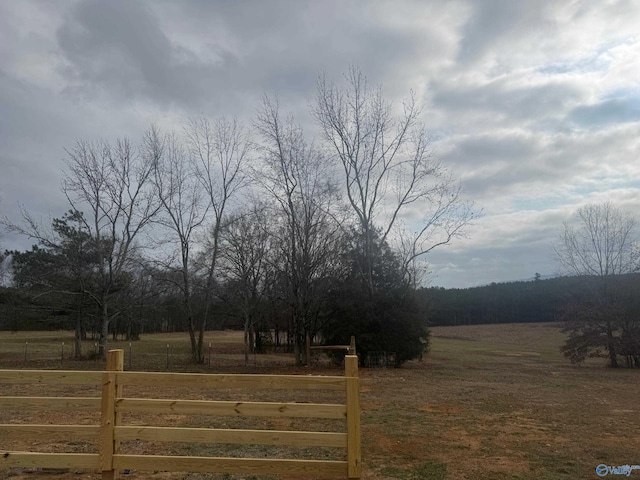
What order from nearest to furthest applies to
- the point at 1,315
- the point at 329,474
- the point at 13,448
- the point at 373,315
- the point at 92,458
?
the point at 329,474, the point at 92,458, the point at 13,448, the point at 373,315, the point at 1,315

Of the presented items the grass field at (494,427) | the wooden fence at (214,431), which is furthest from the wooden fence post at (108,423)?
the grass field at (494,427)

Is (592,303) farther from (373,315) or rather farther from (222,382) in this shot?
(222,382)

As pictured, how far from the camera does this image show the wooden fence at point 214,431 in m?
4.07

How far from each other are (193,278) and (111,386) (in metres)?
21.4

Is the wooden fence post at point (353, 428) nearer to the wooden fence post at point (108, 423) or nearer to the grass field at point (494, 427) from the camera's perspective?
the grass field at point (494, 427)

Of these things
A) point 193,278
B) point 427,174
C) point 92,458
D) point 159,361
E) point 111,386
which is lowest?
point 159,361

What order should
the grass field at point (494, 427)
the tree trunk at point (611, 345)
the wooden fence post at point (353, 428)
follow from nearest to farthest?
the wooden fence post at point (353, 428)
the grass field at point (494, 427)
the tree trunk at point (611, 345)

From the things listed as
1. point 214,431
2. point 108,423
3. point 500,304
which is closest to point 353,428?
point 214,431

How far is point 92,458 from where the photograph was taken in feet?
14.2

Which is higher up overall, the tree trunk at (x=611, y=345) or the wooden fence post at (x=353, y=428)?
the wooden fence post at (x=353, y=428)

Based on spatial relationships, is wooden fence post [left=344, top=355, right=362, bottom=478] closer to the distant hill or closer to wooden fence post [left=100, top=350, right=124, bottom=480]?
wooden fence post [left=100, top=350, right=124, bottom=480]

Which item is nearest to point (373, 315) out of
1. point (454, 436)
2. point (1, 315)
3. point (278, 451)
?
point (454, 436)

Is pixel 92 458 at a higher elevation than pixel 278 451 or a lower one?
higher

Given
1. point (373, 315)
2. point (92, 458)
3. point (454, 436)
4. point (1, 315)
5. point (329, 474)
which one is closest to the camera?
point (329, 474)
